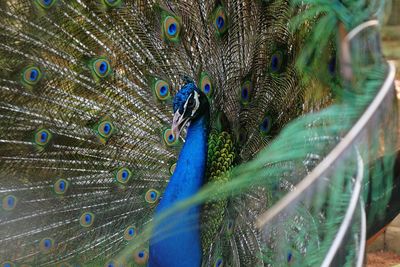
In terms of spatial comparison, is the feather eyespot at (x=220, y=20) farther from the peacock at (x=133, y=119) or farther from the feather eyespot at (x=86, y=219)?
the feather eyespot at (x=86, y=219)

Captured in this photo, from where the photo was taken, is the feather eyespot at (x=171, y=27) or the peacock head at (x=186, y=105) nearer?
the peacock head at (x=186, y=105)

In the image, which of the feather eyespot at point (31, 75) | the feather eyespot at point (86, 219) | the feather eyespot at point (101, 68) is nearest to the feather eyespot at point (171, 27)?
the feather eyespot at point (101, 68)

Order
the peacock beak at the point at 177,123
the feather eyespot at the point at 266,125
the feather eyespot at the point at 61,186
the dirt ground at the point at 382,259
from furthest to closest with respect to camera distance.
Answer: the dirt ground at the point at 382,259, the feather eyespot at the point at 61,186, the feather eyespot at the point at 266,125, the peacock beak at the point at 177,123

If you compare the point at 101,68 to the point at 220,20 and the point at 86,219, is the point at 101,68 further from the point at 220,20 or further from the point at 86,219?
the point at 86,219

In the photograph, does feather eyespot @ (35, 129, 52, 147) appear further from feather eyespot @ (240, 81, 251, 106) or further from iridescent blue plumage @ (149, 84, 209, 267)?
feather eyespot @ (240, 81, 251, 106)

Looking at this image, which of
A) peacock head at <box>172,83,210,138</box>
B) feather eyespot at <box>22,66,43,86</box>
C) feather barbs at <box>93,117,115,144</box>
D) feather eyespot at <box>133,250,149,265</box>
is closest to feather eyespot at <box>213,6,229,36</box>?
peacock head at <box>172,83,210,138</box>

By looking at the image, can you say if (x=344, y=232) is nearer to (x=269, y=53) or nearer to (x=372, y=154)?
(x=372, y=154)
